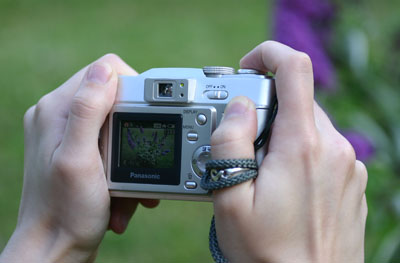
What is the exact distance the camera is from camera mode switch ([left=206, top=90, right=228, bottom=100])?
3.94 feet

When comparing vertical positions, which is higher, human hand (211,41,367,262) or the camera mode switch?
the camera mode switch

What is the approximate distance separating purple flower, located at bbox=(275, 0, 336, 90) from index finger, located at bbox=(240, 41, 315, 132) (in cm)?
144

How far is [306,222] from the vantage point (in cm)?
100

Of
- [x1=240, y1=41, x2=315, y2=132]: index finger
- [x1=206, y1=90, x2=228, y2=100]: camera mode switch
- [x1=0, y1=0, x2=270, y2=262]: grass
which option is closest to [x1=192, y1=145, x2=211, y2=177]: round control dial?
[x1=206, y1=90, x2=228, y2=100]: camera mode switch

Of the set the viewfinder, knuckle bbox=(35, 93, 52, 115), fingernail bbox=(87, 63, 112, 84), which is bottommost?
knuckle bbox=(35, 93, 52, 115)

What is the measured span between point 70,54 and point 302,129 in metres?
4.43

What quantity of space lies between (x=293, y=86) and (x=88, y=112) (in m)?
0.40

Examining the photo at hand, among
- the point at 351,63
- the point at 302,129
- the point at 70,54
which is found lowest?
the point at 70,54

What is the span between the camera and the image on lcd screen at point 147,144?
1.23m

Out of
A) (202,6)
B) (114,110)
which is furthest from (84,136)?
Result: (202,6)

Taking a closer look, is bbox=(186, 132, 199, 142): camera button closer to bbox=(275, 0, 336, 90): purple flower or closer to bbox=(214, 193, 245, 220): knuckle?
bbox=(214, 193, 245, 220): knuckle

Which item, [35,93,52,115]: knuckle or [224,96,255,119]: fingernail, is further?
[35,93,52,115]: knuckle

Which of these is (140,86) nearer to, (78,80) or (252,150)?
(78,80)

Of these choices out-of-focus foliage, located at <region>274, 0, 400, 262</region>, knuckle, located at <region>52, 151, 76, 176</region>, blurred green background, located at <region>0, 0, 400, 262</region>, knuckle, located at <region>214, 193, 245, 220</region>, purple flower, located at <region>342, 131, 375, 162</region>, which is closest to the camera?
knuckle, located at <region>214, 193, 245, 220</region>
